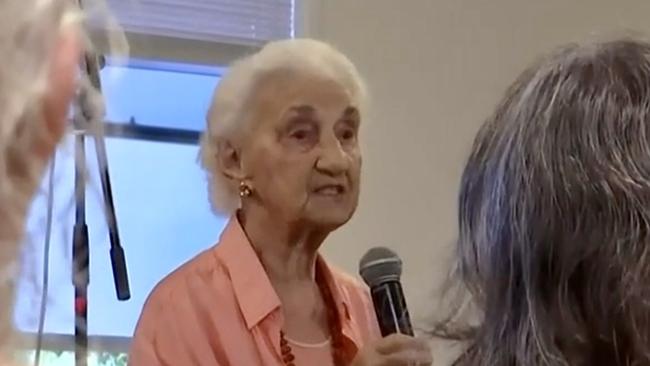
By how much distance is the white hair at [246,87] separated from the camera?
178cm

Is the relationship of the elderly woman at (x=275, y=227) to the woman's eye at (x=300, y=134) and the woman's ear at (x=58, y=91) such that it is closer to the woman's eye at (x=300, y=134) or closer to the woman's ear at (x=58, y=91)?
the woman's eye at (x=300, y=134)

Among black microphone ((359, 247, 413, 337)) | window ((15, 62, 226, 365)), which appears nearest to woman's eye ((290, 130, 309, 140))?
black microphone ((359, 247, 413, 337))

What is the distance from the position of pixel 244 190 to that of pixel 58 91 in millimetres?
1279

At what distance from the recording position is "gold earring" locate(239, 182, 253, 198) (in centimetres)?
177

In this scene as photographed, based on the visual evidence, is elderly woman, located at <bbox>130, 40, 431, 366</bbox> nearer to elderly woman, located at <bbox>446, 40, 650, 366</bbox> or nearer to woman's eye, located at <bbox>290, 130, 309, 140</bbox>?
woman's eye, located at <bbox>290, 130, 309, 140</bbox>

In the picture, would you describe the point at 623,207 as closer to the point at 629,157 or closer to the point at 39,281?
the point at 629,157

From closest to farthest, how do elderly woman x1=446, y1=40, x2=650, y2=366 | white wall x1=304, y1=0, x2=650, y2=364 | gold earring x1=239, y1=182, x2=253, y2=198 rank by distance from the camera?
elderly woman x1=446, y1=40, x2=650, y2=366 → gold earring x1=239, y1=182, x2=253, y2=198 → white wall x1=304, y1=0, x2=650, y2=364

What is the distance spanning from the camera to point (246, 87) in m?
1.79

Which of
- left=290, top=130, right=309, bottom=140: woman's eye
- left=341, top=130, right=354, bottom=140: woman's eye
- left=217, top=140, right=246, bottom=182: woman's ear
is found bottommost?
left=217, top=140, right=246, bottom=182: woman's ear

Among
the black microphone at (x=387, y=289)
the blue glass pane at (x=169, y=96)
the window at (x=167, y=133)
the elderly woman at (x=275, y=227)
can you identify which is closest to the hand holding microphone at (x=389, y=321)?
the black microphone at (x=387, y=289)

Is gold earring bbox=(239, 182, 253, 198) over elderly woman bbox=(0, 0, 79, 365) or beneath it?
beneath

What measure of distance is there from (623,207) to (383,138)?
1.81m

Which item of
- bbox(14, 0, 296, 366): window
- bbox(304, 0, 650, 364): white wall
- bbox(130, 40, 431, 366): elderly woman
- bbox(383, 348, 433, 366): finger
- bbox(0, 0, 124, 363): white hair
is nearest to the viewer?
bbox(0, 0, 124, 363): white hair

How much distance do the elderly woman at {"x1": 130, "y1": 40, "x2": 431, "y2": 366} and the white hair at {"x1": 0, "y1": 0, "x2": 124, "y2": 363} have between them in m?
1.14
